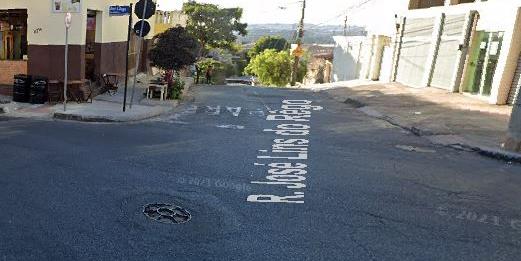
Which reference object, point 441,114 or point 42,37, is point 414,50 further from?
point 42,37

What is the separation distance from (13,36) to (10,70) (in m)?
2.11

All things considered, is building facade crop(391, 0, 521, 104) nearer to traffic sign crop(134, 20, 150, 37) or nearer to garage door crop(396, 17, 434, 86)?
garage door crop(396, 17, 434, 86)

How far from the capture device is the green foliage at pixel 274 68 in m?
46.4

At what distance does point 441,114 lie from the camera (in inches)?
621

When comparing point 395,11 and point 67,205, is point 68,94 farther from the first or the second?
point 395,11

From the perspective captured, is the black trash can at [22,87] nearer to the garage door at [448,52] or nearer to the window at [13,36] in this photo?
the window at [13,36]

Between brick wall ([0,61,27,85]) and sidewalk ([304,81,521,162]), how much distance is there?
12.6 metres

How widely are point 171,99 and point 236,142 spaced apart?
6933 mm

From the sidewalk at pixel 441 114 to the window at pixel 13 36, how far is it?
13.3 m

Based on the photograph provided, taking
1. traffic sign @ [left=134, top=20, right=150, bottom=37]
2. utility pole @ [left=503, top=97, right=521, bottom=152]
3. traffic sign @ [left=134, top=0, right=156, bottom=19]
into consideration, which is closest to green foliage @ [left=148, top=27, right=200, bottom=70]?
traffic sign @ [left=134, top=0, right=156, bottom=19]

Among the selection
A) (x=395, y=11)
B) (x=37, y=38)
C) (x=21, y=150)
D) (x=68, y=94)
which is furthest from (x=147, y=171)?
(x=395, y=11)

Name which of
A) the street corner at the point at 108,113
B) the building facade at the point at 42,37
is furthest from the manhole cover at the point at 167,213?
the building facade at the point at 42,37

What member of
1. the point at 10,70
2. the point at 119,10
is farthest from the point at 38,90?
the point at 119,10

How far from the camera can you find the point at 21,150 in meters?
8.43
